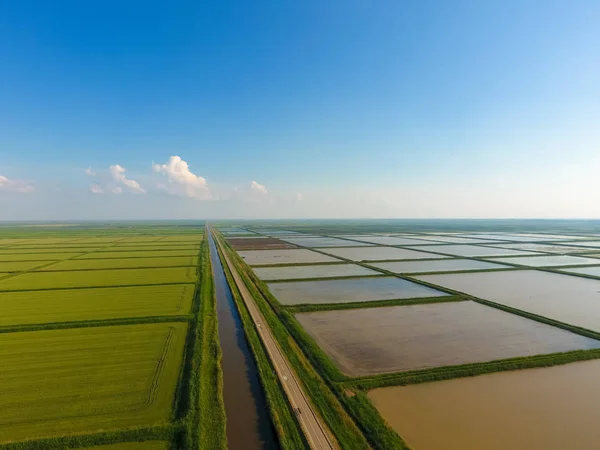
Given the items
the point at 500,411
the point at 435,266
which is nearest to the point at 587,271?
the point at 435,266

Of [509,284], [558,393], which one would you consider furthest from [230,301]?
[509,284]

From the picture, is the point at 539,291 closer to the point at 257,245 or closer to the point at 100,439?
the point at 100,439

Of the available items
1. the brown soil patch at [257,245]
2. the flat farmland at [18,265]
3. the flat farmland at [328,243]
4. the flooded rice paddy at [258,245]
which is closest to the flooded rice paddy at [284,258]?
the brown soil patch at [257,245]

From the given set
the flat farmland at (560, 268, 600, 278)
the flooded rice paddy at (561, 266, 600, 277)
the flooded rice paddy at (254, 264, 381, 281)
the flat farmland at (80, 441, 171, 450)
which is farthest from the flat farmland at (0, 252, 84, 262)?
the flooded rice paddy at (561, 266, 600, 277)

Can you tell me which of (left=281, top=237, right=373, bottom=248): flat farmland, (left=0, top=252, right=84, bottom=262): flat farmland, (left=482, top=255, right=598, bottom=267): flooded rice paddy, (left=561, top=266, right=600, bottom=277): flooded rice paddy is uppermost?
(left=281, top=237, right=373, bottom=248): flat farmland

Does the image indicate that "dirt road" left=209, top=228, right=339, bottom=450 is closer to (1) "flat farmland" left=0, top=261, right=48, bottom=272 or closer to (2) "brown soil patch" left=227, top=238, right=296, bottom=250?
(1) "flat farmland" left=0, top=261, right=48, bottom=272

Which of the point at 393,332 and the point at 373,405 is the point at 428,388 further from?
the point at 393,332
